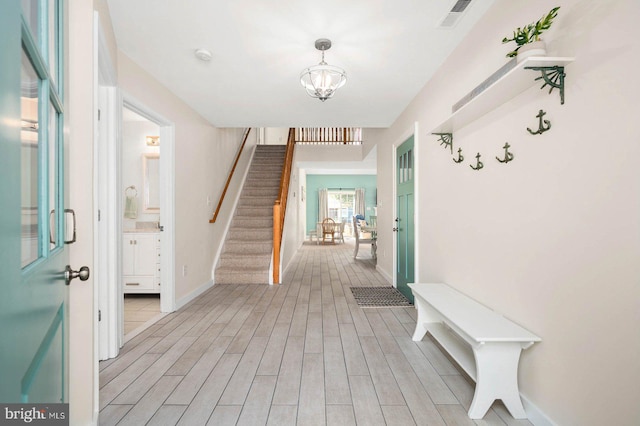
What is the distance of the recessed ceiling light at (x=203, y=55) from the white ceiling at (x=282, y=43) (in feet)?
0.14

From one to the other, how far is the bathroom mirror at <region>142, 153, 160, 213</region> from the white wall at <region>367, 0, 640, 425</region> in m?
4.32

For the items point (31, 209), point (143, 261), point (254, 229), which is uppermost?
point (31, 209)

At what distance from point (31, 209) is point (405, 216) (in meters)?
3.79

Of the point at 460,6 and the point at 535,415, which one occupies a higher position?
the point at 460,6

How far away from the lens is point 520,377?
180cm

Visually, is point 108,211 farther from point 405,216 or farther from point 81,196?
point 405,216

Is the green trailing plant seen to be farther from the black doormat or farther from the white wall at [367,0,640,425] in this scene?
the black doormat

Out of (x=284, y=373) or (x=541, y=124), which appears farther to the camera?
(x=284, y=373)

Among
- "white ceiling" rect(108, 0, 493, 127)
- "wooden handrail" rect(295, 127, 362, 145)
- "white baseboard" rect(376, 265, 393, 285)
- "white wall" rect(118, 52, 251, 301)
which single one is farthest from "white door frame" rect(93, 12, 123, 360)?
"wooden handrail" rect(295, 127, 362, 145)

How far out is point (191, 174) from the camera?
13.5ft

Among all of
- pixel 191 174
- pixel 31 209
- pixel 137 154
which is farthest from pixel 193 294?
pixel 31 209

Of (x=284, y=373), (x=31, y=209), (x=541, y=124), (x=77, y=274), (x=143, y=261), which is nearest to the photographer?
(x=31, y=209)

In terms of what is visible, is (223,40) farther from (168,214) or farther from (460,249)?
(460,249)

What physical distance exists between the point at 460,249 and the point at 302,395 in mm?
1568
